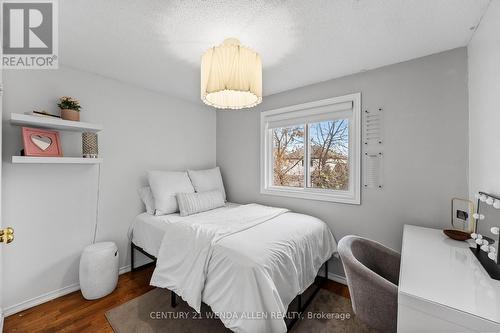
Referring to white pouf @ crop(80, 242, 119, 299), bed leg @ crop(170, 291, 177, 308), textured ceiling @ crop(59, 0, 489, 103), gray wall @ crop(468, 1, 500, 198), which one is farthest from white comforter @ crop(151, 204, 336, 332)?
textured ceiling @ crop(59, 0, 489, 103)

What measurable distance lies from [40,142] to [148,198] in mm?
1132

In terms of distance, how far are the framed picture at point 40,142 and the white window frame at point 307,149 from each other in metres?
2.26

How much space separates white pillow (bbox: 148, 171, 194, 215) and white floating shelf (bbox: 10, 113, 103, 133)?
806mm

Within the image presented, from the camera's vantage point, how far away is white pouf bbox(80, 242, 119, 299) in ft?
6.59

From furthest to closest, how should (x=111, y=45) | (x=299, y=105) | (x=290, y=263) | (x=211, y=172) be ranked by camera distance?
(x=211, y=172) < (x=299, y=105) < (x=111, y=45) < (x=290, y=263)

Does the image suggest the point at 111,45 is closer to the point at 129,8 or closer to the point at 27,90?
the point at 129,8

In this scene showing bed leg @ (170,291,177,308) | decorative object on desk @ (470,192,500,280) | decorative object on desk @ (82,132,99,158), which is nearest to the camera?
decorative object on desk @ (470,192,500,280)

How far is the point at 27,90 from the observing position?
1923mm

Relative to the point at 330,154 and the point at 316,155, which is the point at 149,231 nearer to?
the point at 316,155

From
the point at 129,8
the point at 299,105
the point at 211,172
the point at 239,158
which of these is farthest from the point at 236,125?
the point at 129,8

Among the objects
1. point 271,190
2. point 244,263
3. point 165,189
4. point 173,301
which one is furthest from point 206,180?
point 244,263

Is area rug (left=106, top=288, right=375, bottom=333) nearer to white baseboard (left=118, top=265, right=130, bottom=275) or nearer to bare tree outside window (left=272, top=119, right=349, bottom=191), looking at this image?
white baseboard (left=118, top=265, right=130, bottom=275)

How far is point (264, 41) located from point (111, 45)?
1.30 metres

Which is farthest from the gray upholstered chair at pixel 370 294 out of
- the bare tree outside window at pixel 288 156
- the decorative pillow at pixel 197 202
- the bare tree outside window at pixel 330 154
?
the decorative pillow at pixel 197 202
